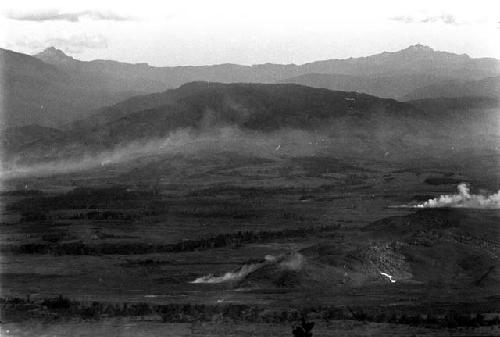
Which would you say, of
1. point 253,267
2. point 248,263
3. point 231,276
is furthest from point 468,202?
point 231,276

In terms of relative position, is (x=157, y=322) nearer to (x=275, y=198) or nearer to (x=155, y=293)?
(x=155, y=293)

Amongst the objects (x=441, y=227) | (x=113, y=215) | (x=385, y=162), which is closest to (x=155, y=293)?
(x=441, y=227)

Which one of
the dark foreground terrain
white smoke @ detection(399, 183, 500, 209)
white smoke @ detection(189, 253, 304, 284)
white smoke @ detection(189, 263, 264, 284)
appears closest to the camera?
the dark foreground terrain

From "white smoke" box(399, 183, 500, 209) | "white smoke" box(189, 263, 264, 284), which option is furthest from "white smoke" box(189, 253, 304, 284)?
"white smoke" box(399, 183, 500, 209)

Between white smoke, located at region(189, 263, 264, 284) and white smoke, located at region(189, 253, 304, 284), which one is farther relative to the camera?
white smoke, located at region(189, 263, 264, 284)

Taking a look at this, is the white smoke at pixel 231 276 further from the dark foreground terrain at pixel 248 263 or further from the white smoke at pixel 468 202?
the white smoke at pixel 468 202

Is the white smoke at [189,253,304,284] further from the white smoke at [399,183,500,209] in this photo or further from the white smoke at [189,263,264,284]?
the white smoke at [399,183,500,209]

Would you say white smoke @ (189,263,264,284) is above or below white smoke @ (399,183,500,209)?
above
